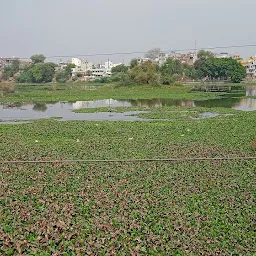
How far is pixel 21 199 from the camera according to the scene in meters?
7.55

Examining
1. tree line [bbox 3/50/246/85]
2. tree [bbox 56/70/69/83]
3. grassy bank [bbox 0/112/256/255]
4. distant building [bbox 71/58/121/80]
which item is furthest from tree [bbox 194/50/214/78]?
grassy bank [bbox 0/112/256/255]

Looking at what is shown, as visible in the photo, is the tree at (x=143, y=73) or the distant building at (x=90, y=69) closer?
the tree at (x=143, y=73)

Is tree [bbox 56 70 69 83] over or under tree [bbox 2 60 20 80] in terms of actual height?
under

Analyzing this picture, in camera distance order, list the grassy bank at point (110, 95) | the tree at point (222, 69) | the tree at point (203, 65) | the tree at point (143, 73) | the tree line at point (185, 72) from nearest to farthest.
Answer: the grassy bank at point (110, 95) < the tree at point (143, 73) < the tree at point (222, 69) < the tree line at point (185, 72) < the tree at point (203, 65)

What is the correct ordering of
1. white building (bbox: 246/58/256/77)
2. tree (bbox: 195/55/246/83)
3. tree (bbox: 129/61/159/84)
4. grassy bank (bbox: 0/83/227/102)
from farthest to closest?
white building (bbox: 246/58/256/77) < tree (bbox: 195/55/246/83) < tree (bbox: 129/61/159/84) < grassy bank (bbox: 0/83/227/102)

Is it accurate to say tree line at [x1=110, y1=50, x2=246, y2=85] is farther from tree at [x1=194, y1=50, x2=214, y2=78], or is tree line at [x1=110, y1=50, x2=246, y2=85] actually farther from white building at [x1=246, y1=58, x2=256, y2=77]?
white building at [x1=246, y1=58, x2=256, y2=77]

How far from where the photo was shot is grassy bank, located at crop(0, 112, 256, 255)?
566 centimetres

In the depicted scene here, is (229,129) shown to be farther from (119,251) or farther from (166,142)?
(119,251)

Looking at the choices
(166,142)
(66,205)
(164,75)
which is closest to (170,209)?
(66,205)

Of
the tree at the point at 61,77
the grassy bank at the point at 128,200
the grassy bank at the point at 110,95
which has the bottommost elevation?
the grassy bank at the point at 128,200

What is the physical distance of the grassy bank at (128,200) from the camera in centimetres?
566

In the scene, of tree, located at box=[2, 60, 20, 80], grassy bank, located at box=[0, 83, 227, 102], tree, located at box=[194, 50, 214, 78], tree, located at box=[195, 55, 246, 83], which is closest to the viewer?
grassy bank, located at box=[0, 83, 227, 102]

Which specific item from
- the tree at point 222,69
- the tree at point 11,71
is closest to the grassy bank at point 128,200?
the tree at point 222,69

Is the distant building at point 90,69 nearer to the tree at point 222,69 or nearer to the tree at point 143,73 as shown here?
the tree at point 222,69
